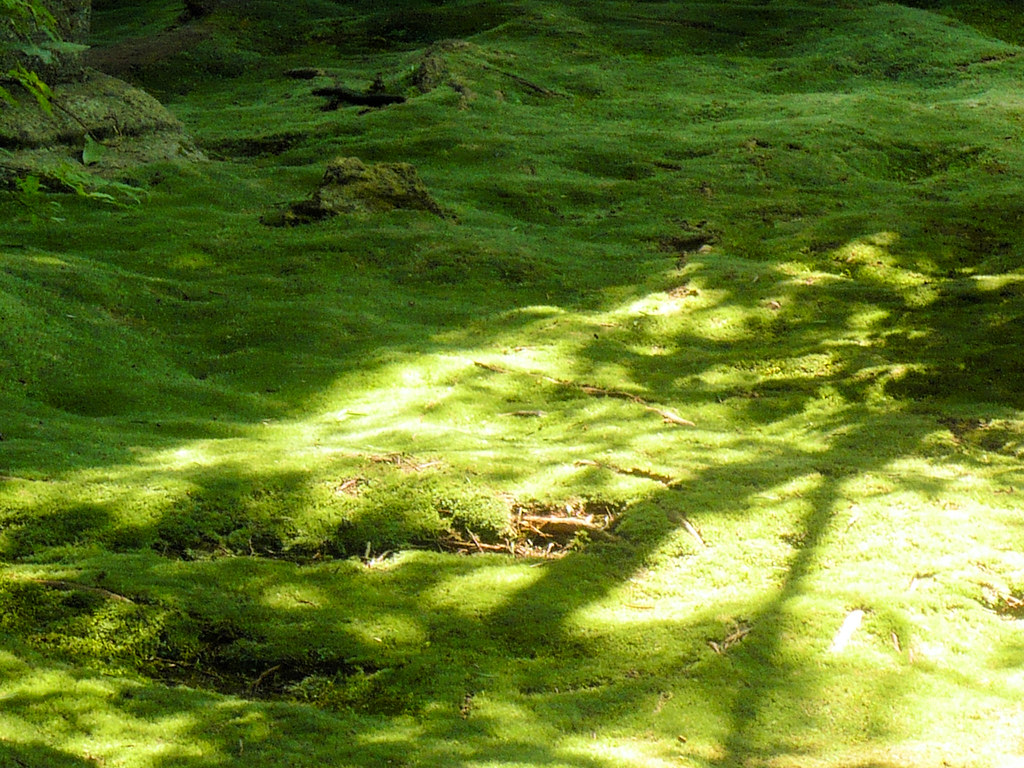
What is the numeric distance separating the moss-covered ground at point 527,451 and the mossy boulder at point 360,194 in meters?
0.38

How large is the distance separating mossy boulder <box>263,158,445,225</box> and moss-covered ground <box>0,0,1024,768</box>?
38 cm

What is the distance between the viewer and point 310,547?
6.21 metres

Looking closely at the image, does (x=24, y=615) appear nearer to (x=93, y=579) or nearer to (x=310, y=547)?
(x=93, y=579)

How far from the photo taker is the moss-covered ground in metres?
4.77

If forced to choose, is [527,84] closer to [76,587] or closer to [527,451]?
[527,451]

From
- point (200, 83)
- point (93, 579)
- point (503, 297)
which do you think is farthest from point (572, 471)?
point (200, 83)

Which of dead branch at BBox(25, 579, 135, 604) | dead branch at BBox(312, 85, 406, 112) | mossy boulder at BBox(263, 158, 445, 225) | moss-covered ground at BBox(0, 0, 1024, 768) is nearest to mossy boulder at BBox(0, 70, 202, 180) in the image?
moss-covered ground at BBox(0, 0, 1024, 768)

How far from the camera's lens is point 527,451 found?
25.2 ft

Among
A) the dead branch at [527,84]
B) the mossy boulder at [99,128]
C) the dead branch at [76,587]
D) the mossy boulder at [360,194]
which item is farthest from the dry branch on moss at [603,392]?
the dead branch at [527,84]

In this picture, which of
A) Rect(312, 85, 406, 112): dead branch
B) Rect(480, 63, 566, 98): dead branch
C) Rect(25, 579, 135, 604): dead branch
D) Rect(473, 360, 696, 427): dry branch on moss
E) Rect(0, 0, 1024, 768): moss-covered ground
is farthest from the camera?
Rect(480, 63, 566, 98): dead branch

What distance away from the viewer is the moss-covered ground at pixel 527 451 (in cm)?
477

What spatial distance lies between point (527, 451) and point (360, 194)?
8.40 meters

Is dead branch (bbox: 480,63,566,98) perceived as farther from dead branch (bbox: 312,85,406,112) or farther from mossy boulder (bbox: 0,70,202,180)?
mossy boulder (bbox: 0,70,202,180)

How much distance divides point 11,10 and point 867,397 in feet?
25.6
